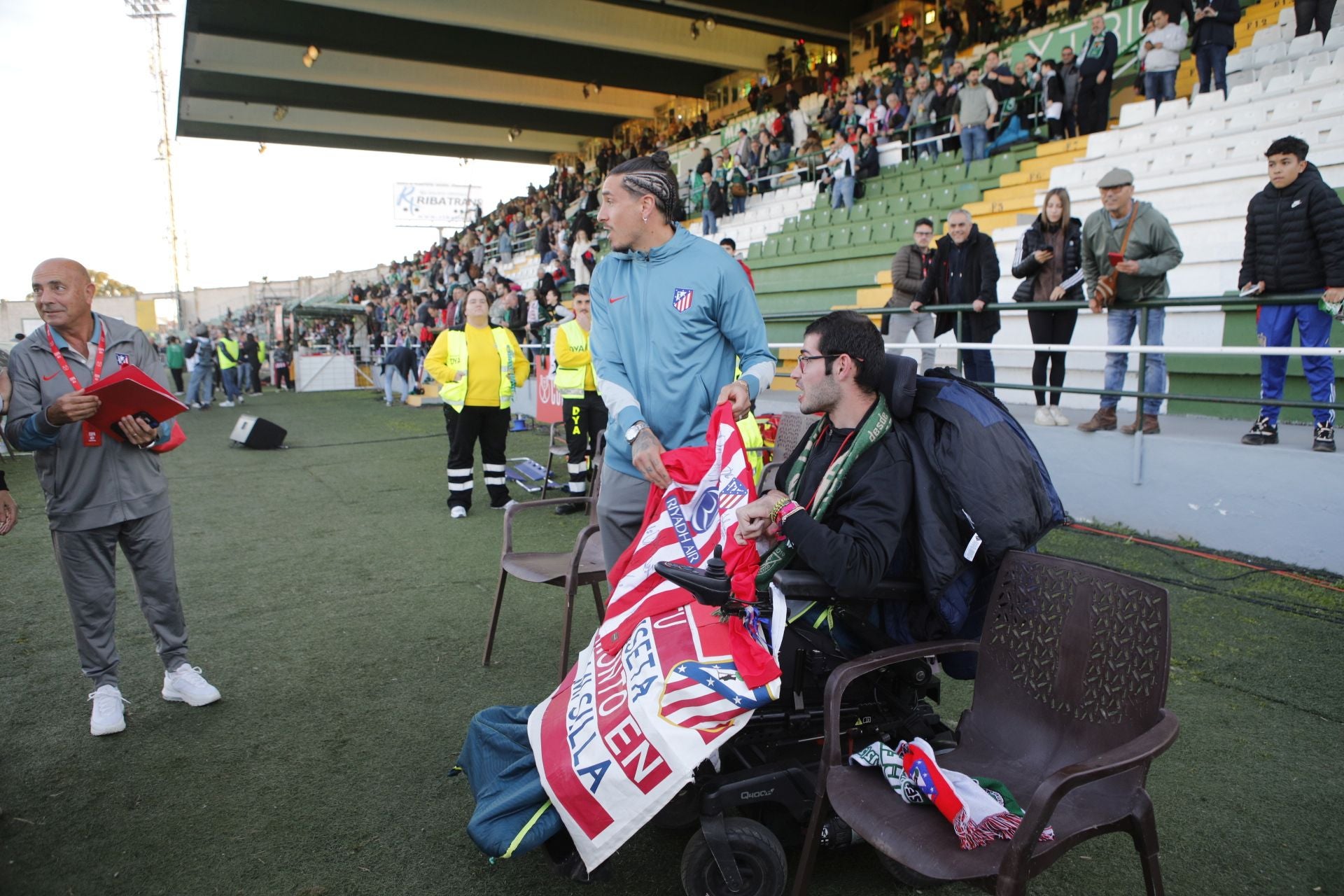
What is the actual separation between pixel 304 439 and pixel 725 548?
11.4 metres

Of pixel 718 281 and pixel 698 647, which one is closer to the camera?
pixel 698 647

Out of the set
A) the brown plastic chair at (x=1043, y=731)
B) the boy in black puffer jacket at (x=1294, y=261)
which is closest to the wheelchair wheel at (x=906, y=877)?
the brown plastic chair at (x=1043, y=731)

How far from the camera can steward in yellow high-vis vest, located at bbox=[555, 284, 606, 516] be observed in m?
7.01

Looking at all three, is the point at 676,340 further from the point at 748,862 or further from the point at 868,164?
the point at 868,164

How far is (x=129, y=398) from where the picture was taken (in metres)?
3.04

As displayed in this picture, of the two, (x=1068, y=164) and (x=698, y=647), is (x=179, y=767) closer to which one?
(x=698, y=647)

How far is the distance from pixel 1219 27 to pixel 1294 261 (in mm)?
5814

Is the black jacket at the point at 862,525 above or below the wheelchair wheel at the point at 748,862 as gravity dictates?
above

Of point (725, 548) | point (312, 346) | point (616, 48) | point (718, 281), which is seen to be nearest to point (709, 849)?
point (725, 548)

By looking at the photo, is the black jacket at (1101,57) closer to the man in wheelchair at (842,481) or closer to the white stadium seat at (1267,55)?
the white stadium seat at (1267,55)

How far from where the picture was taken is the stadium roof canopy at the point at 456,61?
2175 cm

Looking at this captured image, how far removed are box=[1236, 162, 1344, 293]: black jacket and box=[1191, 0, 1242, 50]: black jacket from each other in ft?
17.0

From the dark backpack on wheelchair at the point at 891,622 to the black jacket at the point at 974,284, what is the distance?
4710 mm

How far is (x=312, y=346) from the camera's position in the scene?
101 ft
